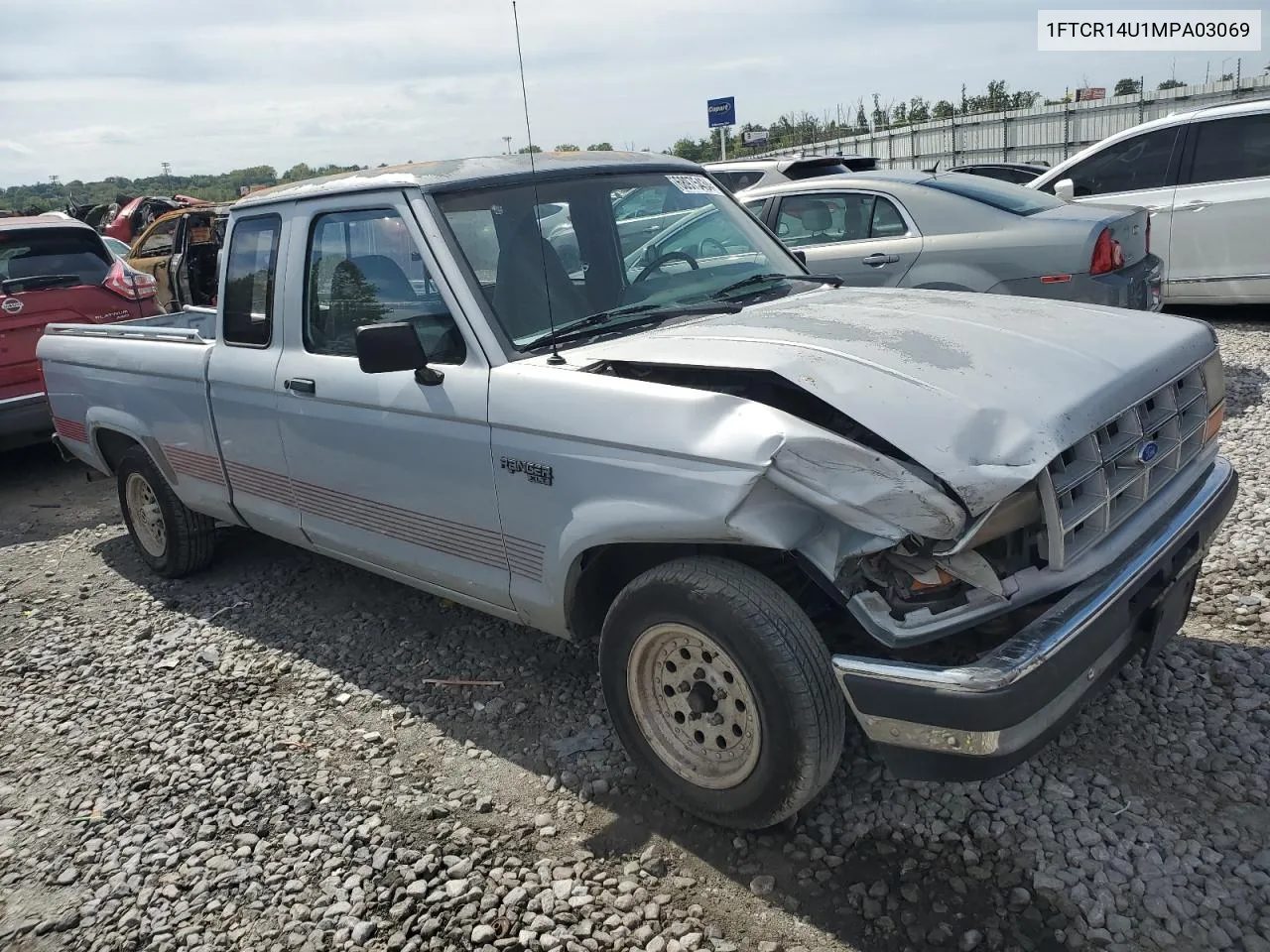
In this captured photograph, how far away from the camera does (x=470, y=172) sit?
147 inches

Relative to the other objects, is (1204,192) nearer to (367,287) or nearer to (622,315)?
(622,315)

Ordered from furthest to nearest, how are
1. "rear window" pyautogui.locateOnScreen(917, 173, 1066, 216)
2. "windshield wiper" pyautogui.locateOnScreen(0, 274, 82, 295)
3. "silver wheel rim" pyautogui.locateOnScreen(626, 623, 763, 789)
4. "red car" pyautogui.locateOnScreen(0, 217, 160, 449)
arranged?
1. "windshield wiper" pyautogui.locateOnScreen(0, 274, 82, 295)
2. "red car" pyautogui.locateOnScreen(0, 217, 160, 449)
3. "rear window" pyautogui.locateOnScreen(917, 173, 1066, 216)
4. "silver wheel rim" pyautogui.locateOnScreen(626, 623, 763, 789)

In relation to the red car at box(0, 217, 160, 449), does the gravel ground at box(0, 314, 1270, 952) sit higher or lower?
lower

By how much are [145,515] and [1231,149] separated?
→ 8821 mm

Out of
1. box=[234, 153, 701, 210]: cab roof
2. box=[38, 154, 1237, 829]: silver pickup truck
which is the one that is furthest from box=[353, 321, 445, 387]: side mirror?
box=[234, 153, 701, 210]: cab roof

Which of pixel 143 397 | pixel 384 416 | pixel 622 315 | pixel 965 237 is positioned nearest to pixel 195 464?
pixel 143 397

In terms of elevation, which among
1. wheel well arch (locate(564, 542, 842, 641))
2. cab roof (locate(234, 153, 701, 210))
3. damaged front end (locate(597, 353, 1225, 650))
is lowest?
wheel well arch (locate(564, 542, 842, 641))

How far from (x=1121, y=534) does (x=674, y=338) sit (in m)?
1.44

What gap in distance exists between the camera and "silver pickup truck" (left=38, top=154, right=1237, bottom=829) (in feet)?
8.11

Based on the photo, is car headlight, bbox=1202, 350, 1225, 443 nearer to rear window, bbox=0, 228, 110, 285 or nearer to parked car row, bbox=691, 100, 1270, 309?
parked car row, bbox=691, 100, 1270, 309

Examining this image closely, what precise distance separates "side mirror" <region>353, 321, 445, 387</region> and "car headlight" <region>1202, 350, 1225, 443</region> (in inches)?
103

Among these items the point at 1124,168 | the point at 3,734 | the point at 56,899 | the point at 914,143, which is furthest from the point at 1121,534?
the point at 914,143

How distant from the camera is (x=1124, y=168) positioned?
29.4 feet

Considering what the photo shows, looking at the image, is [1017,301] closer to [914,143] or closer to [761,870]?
[761,870]
